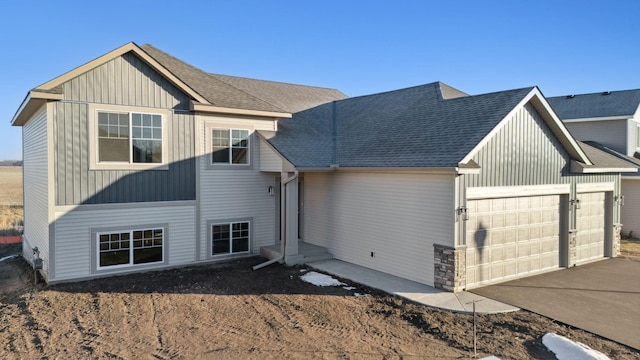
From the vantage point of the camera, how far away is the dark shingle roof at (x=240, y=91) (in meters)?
13.5

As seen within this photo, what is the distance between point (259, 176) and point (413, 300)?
7040 mm

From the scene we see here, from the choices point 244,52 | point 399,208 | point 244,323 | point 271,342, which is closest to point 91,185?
point 244,323

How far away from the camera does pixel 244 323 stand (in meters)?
8.09

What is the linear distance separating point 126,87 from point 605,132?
23.5 meters

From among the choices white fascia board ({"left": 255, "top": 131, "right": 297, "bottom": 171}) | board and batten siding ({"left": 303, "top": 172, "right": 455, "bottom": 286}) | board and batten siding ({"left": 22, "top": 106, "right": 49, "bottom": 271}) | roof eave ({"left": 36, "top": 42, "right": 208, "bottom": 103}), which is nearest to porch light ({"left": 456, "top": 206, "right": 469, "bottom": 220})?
board and batten siding ({"left": 303, "top": 172, "right": 455, "bottom": 286})

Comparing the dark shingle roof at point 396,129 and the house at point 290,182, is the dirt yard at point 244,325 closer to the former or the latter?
the house at point 290,182

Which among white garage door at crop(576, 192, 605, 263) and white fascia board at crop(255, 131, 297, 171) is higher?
white fascia board at crop(255, 131, 297, 171)

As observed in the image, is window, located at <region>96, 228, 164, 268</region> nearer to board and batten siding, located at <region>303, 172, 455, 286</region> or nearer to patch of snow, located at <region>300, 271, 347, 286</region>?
patch of snow, located at <region>300, 271, 347, 286</region>

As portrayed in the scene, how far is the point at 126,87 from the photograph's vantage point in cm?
1159

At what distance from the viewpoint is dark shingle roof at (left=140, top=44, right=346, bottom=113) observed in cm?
1352

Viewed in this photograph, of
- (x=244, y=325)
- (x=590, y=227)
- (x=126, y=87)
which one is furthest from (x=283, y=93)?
(x=590, y=227)

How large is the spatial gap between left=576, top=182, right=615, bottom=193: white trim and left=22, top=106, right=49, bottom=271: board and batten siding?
15688 millimetres

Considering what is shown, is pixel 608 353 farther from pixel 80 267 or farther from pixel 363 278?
pixel 80 267

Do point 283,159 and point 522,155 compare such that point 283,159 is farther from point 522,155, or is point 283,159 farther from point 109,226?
point 522,155
